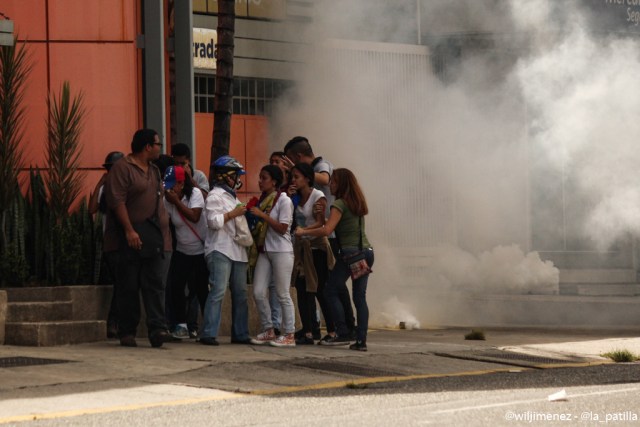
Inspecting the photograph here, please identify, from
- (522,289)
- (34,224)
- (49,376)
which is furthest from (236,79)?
(49,376)

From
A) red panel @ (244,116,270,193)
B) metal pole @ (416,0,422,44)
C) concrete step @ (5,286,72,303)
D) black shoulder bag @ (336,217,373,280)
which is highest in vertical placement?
metal pole @ (416,0,422,44)

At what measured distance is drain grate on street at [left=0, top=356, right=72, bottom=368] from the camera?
950 cm

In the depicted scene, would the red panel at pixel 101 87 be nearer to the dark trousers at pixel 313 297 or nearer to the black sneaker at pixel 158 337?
the dark trousers at pixel 313 297

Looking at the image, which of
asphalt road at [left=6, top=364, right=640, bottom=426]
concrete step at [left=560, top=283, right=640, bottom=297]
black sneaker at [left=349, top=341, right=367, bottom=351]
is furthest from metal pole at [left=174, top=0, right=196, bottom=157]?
concrete step at [left=560, top=283, right=640, bottom=297]

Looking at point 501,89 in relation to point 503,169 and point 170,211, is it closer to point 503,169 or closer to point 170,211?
point 503,169

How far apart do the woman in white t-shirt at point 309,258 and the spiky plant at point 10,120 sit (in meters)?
2.42

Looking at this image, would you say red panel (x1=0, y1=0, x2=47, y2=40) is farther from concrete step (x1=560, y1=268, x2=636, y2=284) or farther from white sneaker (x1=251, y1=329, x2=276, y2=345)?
concrete step (x1=560, y1=268, x2=636, y2=284)

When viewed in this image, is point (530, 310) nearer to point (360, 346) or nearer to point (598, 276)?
point (598, 276)

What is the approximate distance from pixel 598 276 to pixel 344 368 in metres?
16.8

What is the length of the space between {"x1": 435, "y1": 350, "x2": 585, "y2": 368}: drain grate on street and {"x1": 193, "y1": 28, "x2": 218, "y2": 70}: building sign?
30.9 feet

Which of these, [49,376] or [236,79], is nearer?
[49,376]

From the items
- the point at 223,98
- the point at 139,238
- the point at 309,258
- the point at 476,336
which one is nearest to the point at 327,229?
the point at 309,258

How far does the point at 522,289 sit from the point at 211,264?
45.5ft

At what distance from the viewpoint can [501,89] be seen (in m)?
23.3
